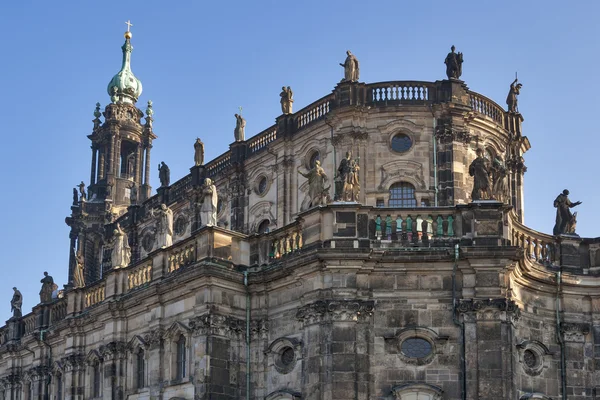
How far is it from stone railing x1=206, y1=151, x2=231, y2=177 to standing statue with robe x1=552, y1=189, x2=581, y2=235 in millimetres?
18864

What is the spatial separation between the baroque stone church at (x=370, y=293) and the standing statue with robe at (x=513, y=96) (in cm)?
308

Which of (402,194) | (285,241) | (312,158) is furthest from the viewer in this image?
(312,158)

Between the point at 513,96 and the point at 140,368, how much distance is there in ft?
70.5

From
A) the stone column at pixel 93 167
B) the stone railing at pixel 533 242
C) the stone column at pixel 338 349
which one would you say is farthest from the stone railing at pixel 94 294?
the stone column at pixel 93 167

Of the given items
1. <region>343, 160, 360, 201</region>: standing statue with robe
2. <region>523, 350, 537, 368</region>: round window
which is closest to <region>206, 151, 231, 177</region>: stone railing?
<region>343, 160, 360, 201</region>: standing statue with robe

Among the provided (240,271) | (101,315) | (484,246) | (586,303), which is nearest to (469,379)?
(484,246)

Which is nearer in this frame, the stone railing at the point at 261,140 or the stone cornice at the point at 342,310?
the stone cornice at the point at 342,310

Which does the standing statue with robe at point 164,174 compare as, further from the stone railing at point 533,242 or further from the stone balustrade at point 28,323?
the stone railing at point 533,242

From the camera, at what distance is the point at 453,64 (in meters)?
46.8

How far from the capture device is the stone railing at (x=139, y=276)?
40.2 meters

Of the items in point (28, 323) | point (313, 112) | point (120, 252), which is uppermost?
point (313, 112)

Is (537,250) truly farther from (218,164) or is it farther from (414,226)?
(218,164)

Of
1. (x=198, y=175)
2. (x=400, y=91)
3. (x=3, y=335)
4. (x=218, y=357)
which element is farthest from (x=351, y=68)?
(x=3, y=335)

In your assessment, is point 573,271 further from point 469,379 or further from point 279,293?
point 279,293
